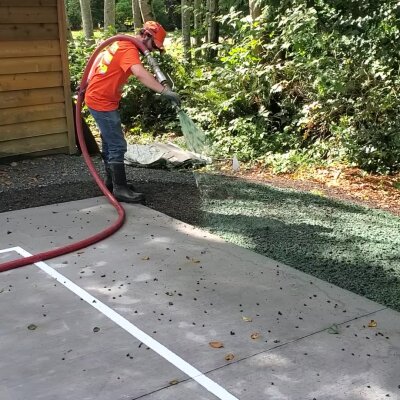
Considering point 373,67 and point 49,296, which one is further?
point 373,67

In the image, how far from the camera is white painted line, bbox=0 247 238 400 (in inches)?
104

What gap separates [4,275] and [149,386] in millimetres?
1825

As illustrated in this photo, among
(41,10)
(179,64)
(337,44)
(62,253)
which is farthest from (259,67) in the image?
(62,253)

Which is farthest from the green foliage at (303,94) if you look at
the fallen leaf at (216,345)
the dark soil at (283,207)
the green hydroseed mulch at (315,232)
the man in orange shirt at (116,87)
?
the fallen leaf at (216,345)

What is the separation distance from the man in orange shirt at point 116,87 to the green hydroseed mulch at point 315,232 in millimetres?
1002

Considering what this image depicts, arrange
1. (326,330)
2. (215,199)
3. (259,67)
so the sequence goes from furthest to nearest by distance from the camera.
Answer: (259,67)
(215,199)
(326,330)

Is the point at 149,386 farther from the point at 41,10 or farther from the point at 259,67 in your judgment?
the point at 259,67

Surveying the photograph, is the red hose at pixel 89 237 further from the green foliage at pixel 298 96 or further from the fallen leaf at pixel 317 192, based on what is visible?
the fallen leaf at pixel 317 192

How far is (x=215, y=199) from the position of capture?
6.16 metres

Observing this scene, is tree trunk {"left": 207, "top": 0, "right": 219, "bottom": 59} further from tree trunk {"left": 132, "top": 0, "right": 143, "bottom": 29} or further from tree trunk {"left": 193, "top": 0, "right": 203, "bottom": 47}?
tree trunk {"left": 132, "top": 0, "right": 143, "bottom": 29}

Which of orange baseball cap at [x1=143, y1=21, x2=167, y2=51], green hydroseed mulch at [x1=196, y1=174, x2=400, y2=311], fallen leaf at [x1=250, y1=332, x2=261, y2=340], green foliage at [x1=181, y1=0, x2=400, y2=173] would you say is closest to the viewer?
fallen leaf at [x1=250, y1=332, x2=261, y2=340]

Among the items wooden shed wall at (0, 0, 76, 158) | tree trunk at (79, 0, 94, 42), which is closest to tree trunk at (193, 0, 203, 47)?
tree trunk at (79, 0, 94, 42)

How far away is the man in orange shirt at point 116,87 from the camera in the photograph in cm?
522

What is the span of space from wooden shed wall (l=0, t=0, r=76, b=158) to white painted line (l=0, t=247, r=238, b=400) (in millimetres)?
3974
